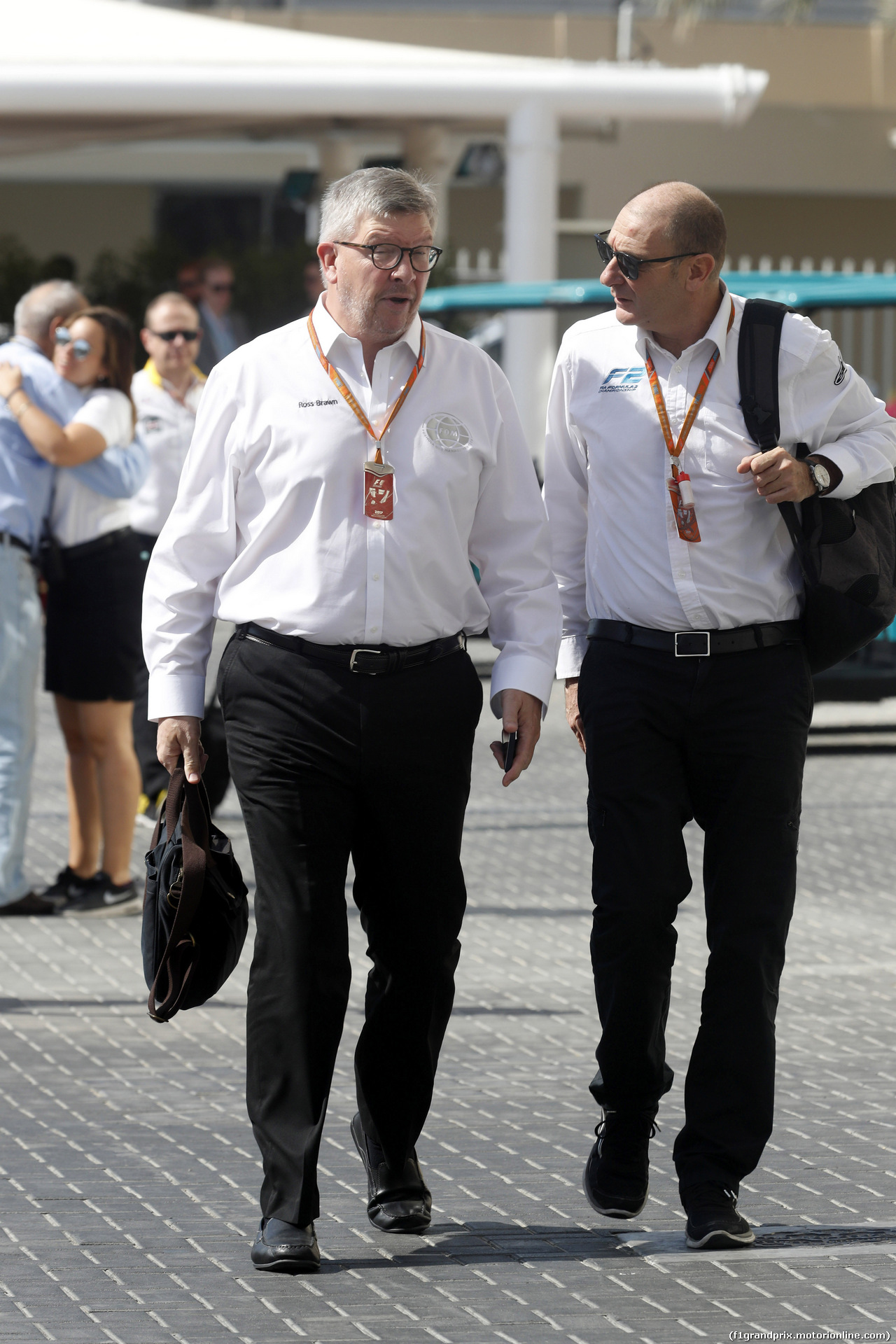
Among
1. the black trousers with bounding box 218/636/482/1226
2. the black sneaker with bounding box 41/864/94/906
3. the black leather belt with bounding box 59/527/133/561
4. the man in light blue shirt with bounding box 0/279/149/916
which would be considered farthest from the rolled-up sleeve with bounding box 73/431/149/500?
the black trousers with bounding box 218/636/482/1226

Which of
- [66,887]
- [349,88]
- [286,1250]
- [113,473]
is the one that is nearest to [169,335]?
[113,473]

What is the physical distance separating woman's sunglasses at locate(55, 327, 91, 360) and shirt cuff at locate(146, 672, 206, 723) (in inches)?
140

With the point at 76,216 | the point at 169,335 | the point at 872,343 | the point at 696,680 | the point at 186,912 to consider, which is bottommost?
the point at 186,912

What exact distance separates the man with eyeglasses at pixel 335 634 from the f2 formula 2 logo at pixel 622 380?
25cm

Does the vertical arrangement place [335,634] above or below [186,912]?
above

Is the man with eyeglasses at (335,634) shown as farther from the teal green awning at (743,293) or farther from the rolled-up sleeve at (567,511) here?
the teal green awning at (743,293)

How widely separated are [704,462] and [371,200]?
0.83 metres

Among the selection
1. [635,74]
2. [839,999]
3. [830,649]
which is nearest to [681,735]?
[830,649]

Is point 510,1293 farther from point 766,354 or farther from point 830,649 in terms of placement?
point 766,354

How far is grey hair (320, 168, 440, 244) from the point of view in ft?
13.9

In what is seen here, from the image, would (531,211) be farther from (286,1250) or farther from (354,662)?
(286,1250)

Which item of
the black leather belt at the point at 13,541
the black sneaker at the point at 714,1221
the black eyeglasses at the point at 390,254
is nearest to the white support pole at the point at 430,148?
the black leather belt at the point at 13,541

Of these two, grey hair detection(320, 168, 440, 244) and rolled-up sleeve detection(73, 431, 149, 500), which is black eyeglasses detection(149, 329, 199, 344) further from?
grey hair detection(320, 168, 440, 244)

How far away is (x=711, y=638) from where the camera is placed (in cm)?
440
